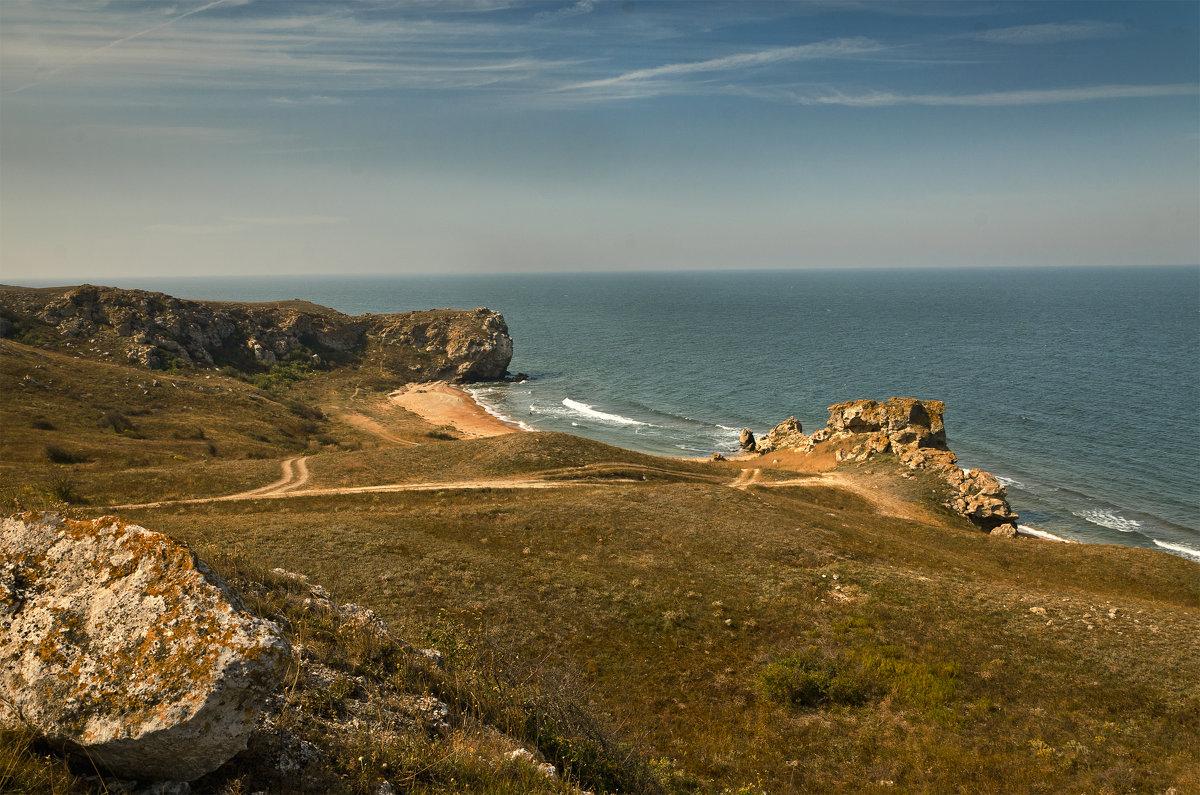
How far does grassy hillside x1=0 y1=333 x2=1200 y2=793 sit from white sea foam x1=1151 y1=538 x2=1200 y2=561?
2384cm

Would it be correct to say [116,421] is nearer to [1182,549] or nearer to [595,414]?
[595,414]

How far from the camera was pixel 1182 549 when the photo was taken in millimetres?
51812

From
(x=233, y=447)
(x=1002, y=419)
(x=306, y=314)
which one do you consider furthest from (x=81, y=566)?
Answer: (x=306, y=314)

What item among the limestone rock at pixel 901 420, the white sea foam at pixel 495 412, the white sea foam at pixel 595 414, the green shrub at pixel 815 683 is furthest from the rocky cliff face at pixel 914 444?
the white sea foam at pixel 495 412

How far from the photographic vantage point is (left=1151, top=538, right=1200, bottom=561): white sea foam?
50.6 m

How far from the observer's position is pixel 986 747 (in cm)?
1450

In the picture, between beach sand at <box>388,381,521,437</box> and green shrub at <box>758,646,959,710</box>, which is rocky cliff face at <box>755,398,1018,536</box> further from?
beach sand at <box>388,381,521,437</box>

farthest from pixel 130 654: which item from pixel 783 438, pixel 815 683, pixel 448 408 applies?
pixel 448 408

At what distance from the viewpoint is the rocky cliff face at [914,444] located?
49.2 m

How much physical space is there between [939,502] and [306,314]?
11419cm

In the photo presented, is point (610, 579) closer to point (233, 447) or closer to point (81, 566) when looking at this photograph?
point (81, 566)

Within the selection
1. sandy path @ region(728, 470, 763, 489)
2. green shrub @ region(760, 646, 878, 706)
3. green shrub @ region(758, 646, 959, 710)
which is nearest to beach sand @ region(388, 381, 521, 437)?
sandy path @ region(728, 470, 763, 489)

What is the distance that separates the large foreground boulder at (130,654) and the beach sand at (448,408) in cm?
7728

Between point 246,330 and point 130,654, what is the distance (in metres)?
119
